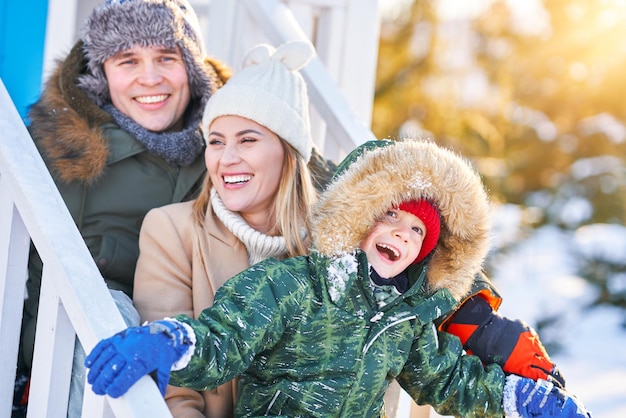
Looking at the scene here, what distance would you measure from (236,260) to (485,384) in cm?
83

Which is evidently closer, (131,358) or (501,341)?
(131,358)

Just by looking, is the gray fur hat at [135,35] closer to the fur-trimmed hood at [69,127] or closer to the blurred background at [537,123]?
the fur-trimmed hood at [69,127]

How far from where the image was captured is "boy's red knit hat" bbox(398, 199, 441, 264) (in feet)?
8.23

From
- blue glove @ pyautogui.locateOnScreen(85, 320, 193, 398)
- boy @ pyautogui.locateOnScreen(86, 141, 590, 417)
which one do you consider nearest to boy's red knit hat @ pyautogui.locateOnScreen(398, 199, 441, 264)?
boy @ pyautogui.locateOnScreen(86, 141, 590, 417)

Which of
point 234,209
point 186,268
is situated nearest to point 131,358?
point 186,268

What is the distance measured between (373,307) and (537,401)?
1.82 ft

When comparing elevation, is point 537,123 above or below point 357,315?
above

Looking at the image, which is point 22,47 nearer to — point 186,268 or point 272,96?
point 272,96

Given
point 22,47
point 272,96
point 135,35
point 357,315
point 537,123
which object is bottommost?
point 357,315

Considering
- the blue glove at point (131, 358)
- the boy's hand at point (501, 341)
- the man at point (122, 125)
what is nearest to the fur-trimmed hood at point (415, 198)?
the boy's hand at point (501, 341)

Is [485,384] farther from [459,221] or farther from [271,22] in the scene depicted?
[271,22]

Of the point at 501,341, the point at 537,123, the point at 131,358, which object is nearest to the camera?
the point at 131,358

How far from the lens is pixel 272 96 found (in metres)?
2.83

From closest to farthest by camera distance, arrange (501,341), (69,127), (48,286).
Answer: (48,286), (501,341), (69,127)
